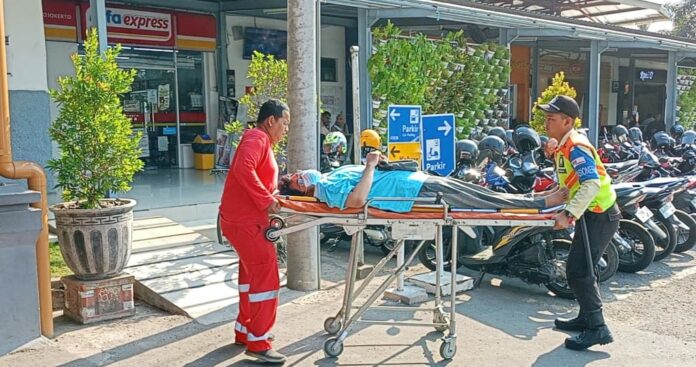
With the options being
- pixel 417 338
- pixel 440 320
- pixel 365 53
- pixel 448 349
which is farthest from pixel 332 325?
pixel 365 53

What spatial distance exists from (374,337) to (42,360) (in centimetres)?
234

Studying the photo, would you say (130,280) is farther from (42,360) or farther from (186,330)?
(42,360)

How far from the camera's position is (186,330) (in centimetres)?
516

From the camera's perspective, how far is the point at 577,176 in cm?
454

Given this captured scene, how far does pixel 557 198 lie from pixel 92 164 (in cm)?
367

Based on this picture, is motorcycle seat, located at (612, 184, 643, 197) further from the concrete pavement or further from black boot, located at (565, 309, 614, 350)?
black boot, located at (565, 309, 614, 350)

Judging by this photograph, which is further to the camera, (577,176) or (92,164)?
(92,164)

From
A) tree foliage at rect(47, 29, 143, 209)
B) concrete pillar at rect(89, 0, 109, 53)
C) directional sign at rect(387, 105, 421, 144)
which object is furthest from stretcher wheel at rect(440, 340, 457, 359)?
concrete pillar at rect(89, 0, 109, 53)

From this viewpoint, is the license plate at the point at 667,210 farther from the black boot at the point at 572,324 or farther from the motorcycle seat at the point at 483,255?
the black boot at the point at 572,324

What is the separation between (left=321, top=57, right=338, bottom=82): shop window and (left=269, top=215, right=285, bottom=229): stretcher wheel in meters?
11.8

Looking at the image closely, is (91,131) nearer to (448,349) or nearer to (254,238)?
(254,238)

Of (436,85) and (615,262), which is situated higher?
(436,85)

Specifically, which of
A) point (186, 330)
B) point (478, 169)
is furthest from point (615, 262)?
point (186, 330)

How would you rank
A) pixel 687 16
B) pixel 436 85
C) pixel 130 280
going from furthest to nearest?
1. pixel 687 16
2. pixel 436 85
3. pixel 130 280
